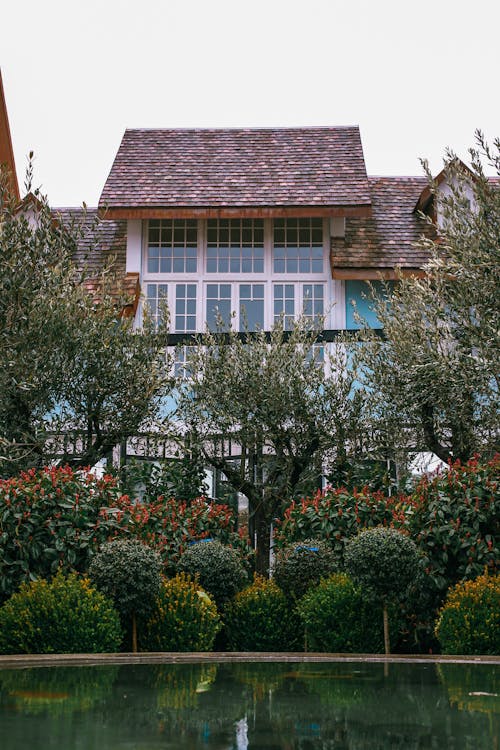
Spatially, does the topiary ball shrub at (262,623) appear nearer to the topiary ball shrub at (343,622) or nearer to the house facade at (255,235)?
the topiary ball shrub at (343,622)

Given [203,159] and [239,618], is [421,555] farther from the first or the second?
[203,159]

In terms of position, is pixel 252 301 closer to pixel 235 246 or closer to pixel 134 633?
pixel 235 246

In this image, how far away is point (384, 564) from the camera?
446 inches

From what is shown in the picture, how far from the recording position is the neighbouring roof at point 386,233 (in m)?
21.5

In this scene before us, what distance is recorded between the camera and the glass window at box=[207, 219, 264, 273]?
2242 cm

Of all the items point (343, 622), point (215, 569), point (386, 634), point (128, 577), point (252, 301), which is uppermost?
point (252, 301)

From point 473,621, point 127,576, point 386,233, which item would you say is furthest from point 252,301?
point 473,621

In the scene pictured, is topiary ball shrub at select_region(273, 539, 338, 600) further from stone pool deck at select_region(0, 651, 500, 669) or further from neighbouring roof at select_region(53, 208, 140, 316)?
neighbouring roof at select_region(53, 208, 140, 316)

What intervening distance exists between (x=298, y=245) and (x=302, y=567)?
11.6m

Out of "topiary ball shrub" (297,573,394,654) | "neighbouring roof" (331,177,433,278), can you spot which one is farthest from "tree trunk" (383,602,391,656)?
"neighbouring roof" (331,177,433,278)

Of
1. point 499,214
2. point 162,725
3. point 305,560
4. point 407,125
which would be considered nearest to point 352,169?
point 407,125

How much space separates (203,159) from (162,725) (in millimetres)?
19539

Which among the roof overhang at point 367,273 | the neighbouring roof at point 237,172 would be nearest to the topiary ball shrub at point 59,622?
the neighbouring roof at point 237,172

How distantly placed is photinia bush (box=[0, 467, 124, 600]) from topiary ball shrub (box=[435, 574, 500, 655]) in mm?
4833
